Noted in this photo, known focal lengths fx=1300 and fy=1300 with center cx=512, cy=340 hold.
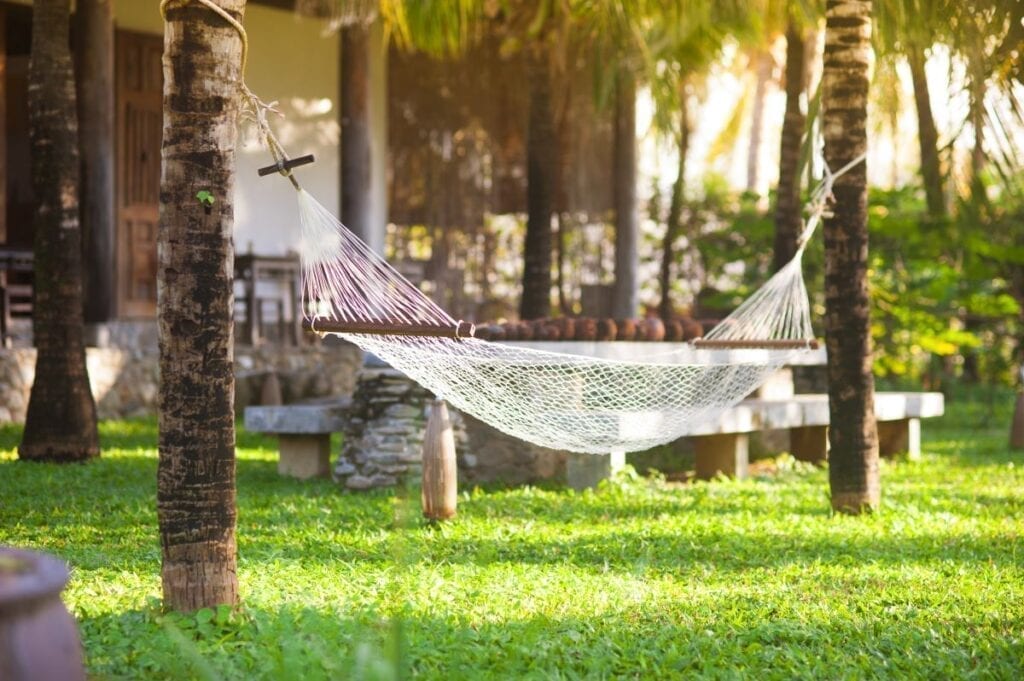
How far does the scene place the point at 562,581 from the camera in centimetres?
389

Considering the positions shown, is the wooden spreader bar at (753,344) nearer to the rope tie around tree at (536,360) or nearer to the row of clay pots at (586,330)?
the rope tie around tree at (536,360)

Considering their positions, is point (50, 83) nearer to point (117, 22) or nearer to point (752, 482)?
point (117, 22)

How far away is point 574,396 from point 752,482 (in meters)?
1.73

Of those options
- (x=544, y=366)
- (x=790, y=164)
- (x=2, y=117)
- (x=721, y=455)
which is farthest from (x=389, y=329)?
(x=2, y=117)

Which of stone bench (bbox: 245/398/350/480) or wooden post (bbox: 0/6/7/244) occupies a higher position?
wooden post (bbox: 0/6/7/244)

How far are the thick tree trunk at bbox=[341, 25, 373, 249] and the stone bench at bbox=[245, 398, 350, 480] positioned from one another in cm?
308

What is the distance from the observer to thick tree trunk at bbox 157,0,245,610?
3.08m

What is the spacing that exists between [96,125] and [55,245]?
76.5 inches

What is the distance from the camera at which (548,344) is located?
19.4 feet

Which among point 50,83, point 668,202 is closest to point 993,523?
point 50,83

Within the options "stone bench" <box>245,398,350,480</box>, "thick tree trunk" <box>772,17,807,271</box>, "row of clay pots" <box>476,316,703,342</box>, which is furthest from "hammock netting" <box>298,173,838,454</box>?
"thick tree trunk" <box>772,17,807,271</box>

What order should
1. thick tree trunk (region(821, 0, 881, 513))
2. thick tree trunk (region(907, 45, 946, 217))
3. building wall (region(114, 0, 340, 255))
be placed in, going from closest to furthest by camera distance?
thick tree trunk (region(821, 0, 881, 513)) → thick tree trunk (region(907, 45, 946, 217)) → building wall (region(114, 0, 340, 255))

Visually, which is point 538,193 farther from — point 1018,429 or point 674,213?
point 1018,429

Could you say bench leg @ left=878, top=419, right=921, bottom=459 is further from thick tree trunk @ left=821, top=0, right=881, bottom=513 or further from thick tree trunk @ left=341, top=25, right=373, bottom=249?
thick tree trunk @ left=341, top=25, right=373, bottom=249
